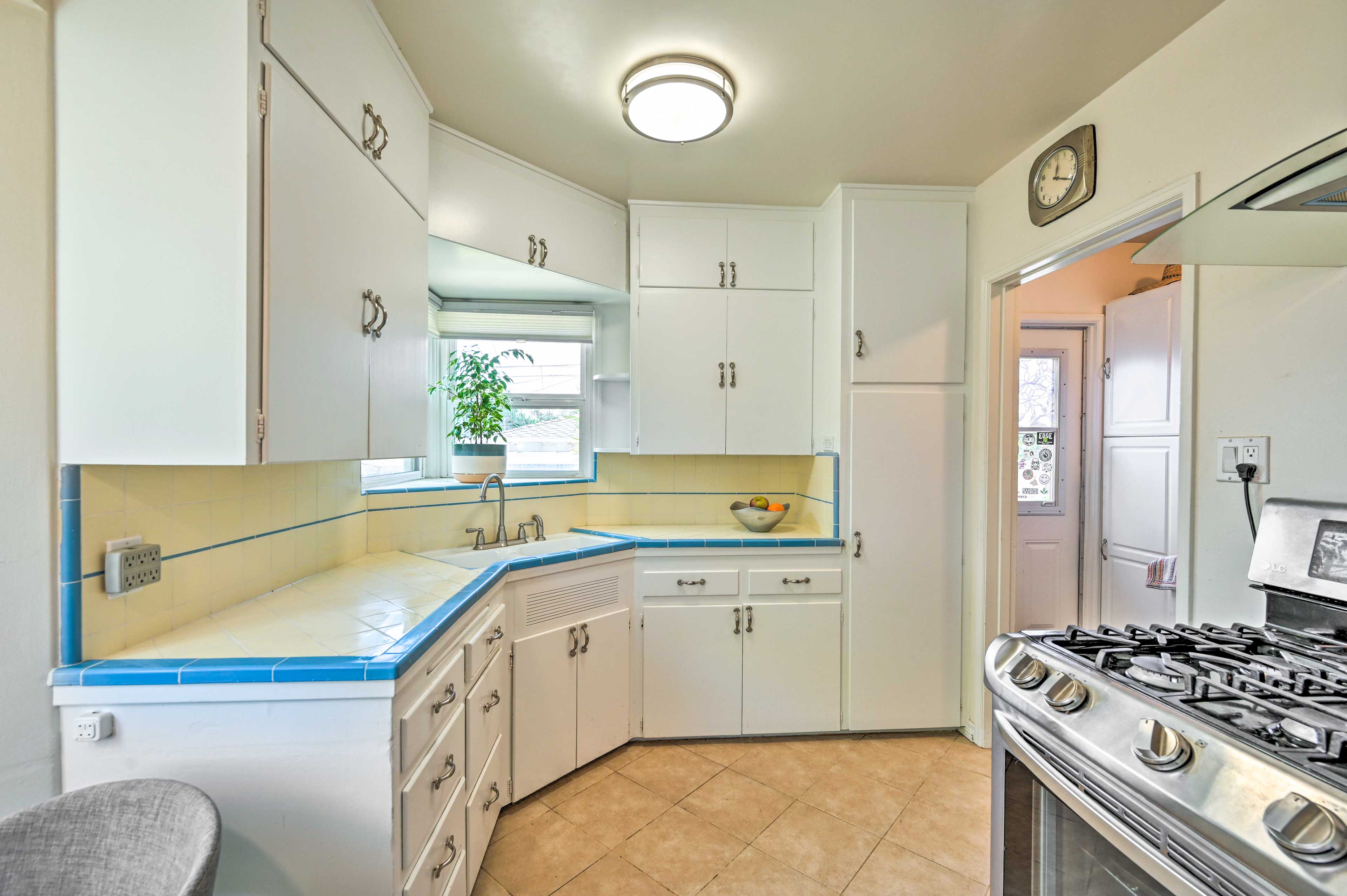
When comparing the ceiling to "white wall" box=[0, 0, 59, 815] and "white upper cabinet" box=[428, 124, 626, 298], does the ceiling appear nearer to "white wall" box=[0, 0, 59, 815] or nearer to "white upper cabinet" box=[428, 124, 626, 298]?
"white upper cabinet" box=[428, 124, 626, 298]

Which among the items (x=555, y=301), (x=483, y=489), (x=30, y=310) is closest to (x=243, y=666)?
(x=30, y=310)

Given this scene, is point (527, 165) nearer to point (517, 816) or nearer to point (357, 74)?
point (357, 74)

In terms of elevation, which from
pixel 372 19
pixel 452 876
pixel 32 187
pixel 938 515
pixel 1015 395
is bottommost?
pixel 452 876

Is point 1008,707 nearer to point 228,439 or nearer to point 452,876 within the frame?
point 452,876

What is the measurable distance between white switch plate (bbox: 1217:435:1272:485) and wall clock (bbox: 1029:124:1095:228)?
949 millimetres

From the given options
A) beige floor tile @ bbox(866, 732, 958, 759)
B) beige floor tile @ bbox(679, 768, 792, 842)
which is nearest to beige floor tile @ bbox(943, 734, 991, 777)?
beige floor tile @ bbox(866, 732, 958, 759)

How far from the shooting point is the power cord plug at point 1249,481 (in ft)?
4.68

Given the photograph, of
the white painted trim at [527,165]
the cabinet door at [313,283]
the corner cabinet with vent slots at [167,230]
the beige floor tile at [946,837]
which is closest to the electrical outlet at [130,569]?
the corner cabinet with vent slots at [167,230]

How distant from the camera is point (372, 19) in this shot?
1557 mm

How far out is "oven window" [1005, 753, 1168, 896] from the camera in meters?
0.87

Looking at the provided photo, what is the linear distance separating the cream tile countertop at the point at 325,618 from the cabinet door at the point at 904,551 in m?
1.66

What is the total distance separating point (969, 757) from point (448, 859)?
2068 mm

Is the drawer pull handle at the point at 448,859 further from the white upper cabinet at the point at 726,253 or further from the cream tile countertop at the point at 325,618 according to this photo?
the white upper cabinet at the point at 726,253

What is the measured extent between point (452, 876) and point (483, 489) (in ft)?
4.36
